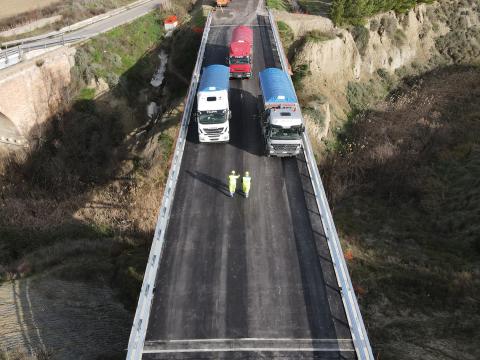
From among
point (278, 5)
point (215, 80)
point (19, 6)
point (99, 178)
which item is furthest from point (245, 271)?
point (19, 6)

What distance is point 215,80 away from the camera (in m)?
27.7

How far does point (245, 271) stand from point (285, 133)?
9.78 m

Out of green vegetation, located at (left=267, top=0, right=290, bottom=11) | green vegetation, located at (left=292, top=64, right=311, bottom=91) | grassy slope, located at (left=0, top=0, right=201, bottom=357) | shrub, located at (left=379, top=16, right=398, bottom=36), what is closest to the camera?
grassy slope, located at (left=0, top=0, right=201, bottom=357)

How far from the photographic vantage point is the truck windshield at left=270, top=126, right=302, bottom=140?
80.2ft

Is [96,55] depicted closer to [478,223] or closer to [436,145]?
[436,145]

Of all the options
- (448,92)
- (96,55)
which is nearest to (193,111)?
(96,55)

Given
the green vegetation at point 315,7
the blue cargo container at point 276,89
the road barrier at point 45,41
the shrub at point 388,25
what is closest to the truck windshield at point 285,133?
the blue cargo container at point 276,89

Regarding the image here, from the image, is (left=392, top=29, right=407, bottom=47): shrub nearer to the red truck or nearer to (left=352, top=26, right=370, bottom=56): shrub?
(left=352, top=26, right=370, bottom=56): shrub

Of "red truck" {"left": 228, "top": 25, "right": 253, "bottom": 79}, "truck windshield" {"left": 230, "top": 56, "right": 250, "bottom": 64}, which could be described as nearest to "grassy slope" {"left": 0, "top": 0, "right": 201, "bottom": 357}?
"red truck" {"left": 228, "top": 25, "right": 253, "bottom": 79}

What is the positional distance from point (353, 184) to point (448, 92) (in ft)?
81.9

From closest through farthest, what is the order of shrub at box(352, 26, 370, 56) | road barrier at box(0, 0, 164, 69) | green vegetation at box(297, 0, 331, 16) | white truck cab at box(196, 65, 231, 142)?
white truck cab at box(196, 65, 231, 142)
road barrier at box(0, 0, 164, 69)
shrub at box(352, 26, 370, 56)
green vegetation at box(297, 0, 331, 16)

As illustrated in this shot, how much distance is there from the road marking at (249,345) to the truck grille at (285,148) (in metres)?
12.5

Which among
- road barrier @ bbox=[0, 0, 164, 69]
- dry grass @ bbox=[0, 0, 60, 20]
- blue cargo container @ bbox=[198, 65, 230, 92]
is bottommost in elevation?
road barrier @ bbox=[0, 0, 164, 69]

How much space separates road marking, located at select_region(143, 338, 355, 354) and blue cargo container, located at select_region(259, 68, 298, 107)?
15.3 m
